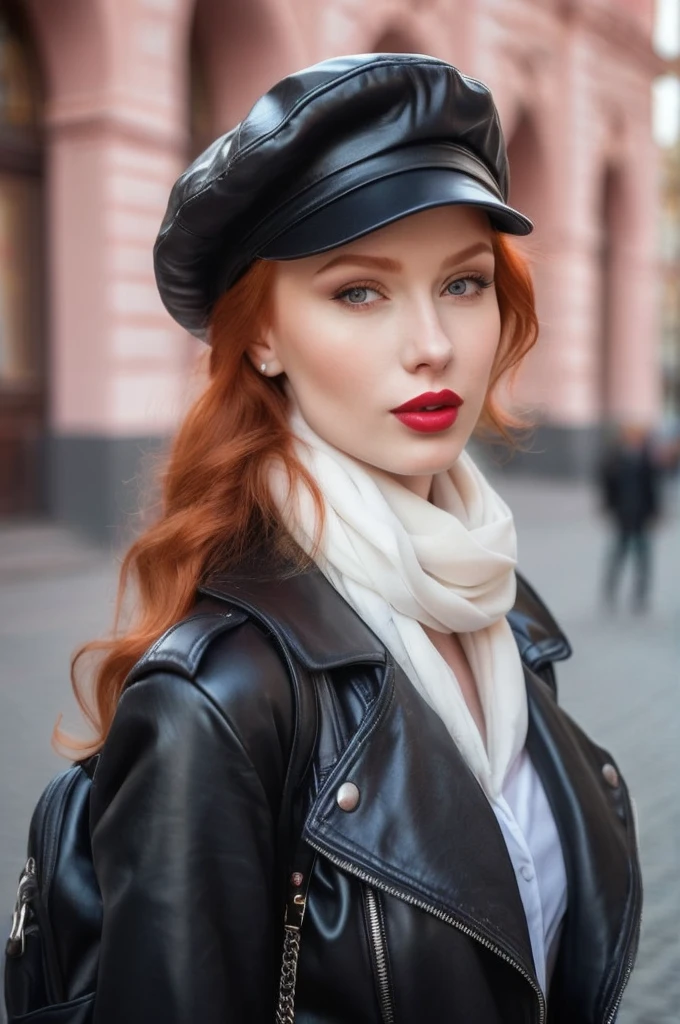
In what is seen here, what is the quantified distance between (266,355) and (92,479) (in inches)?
380

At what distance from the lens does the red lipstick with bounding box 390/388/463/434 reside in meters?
1.39

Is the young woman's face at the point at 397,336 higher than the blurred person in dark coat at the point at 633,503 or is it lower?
higher

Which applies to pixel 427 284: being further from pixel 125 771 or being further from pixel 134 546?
pixel 125 771

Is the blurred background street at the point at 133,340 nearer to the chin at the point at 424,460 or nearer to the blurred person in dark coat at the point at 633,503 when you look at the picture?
the blurred person in dark coat at the point at 633,503

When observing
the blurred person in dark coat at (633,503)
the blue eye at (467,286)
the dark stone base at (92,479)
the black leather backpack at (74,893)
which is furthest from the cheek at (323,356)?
the dark stone base at (92,479)

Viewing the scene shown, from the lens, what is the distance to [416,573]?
4.67 ft

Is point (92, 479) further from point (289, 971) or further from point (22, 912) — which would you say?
point (289, 971)

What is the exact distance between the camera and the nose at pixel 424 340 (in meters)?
1.36

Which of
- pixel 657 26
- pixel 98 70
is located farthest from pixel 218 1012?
pixel 657 26

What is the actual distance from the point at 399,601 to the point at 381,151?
0.52 m

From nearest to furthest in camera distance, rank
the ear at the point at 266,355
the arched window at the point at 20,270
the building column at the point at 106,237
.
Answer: the ear at the point at 266,355 < the building column at the point at 106,237 < the arched window at the point at 20,270

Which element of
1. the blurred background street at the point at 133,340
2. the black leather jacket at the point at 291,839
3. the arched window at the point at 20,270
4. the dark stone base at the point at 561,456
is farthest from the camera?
the dark stone base at the point at 561,456

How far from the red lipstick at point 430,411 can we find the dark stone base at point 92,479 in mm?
9209

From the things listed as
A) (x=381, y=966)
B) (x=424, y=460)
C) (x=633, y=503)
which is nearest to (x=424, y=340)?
(x=424, y=460)
